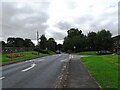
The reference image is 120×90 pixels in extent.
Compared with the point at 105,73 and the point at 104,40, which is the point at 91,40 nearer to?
the point at 104,40

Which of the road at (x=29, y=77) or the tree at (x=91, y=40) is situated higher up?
the tree at (x=91, y=40)

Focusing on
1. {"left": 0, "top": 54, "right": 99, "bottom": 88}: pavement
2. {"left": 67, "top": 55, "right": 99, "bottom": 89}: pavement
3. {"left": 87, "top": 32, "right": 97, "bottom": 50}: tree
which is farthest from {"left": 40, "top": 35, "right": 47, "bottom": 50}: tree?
{"left": 67, "top": 55, "right": 99, "bottom": 89}: pavement

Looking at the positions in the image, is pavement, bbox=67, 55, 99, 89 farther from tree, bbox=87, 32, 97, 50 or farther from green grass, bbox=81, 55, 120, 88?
tree, bbox=87, 32, 97, 50

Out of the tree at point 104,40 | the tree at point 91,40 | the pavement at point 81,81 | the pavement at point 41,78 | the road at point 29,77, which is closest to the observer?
the pavement at point 81,81

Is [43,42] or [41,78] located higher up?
[43,42]

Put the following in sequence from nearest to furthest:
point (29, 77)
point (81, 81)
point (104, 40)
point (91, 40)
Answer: point (81, 81), point (29, 77), point (104, 40), point (91, 40)

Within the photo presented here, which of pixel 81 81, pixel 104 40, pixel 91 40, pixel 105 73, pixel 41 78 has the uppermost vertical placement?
pixel 91 40

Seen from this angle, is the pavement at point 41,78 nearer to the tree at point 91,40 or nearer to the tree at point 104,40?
the tree at point 104,40

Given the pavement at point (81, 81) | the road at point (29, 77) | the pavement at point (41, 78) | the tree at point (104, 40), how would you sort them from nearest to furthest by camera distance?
the pavement at point (81, 81) → the pavement at point (41, 78) → the road at point (29, 77) → the tree at point (104, 40)

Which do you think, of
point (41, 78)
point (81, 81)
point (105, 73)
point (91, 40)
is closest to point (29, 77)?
point (41, 78)

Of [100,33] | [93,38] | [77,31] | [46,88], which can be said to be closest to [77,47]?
[93,38]

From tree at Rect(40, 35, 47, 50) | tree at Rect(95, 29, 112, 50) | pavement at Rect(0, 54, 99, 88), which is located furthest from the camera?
tree at Rect(40, 35, 47, 50)

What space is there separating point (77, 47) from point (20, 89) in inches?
4323

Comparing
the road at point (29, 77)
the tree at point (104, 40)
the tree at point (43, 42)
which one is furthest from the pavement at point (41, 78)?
the tree at point (43, 42)
